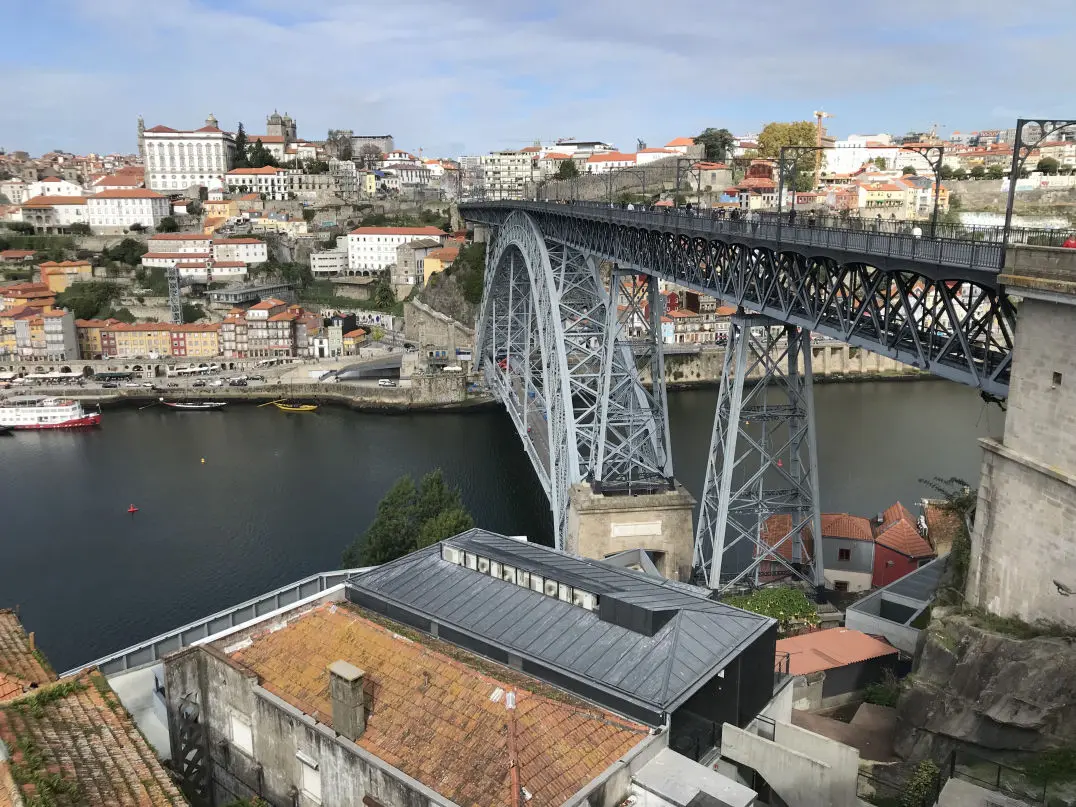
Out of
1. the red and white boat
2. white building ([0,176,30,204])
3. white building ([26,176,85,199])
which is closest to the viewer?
the red and white boat

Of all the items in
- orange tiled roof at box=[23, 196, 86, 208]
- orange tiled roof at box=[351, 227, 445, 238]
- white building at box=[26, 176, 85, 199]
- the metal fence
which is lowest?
the metal fence

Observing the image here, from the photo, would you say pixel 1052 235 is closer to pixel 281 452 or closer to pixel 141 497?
pixel 141 497

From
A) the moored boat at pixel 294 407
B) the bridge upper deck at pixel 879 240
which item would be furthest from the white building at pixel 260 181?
the bridge upper deck at pixel 879 240

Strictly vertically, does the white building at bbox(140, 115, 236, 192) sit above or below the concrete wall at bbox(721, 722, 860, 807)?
above

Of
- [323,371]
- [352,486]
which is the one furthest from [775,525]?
[323,371]

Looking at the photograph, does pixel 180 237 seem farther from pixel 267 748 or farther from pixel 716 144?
pixel 267 748

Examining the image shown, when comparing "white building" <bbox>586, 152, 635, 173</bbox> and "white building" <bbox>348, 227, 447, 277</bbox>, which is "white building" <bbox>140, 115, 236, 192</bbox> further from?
"white building" <bbox>586, 152, 635, 173</bbox>

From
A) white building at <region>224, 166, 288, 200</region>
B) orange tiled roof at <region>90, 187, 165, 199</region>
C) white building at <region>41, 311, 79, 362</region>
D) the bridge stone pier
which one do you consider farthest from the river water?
white building at <region>224, 166, 288, 200</region>
